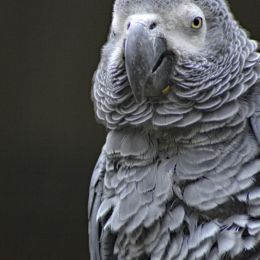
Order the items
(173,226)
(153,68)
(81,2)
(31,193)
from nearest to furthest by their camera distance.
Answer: (153,68), (173,226), (81,2), (31,193)

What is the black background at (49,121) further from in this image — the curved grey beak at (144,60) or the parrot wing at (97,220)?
the curved grey beak at (144,60)

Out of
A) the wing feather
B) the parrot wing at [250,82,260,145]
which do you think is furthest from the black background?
the parrot wing at [250,82,260,145]

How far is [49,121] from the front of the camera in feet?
12.1

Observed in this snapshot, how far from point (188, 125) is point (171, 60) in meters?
0.19

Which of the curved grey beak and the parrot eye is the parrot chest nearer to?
the curved grey beak

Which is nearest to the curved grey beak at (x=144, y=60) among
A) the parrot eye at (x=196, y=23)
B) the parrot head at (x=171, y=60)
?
the parrot head at (x=171, y=60)

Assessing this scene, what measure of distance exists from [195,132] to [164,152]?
12 cm

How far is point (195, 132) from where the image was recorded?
6.79ft

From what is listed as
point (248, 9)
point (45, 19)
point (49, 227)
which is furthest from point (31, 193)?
point (248, 9)

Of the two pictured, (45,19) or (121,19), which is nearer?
(121,19)

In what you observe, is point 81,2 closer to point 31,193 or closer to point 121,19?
Answer: point 31,193

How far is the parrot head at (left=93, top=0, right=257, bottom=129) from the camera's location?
77.2 inches

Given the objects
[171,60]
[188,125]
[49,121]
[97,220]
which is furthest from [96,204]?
A: [49,121]

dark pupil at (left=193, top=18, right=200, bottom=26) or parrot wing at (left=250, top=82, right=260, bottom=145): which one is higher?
dark pupil at (left=193, top=18, right=200, bottom=26)
